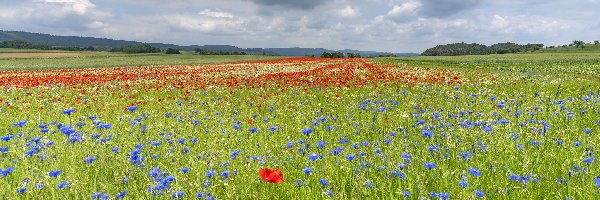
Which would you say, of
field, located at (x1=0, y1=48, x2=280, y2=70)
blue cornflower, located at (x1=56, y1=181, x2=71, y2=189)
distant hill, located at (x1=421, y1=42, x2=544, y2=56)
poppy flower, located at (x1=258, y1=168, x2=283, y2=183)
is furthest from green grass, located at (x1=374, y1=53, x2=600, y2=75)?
distant hill, located at (x1=421, y1=42, x2=544, y2=56)

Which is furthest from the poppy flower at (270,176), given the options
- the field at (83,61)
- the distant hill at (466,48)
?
the distant hill at (466,48)

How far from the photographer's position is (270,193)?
14.1ft

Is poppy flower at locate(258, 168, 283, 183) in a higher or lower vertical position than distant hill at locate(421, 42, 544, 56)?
lower

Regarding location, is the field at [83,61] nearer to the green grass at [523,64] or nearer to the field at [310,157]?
the green grass at [523,64]

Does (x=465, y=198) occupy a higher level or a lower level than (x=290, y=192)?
higher

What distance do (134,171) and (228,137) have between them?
2.30 metres

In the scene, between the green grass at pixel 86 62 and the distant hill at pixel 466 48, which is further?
the distant hill at pixel 466 48

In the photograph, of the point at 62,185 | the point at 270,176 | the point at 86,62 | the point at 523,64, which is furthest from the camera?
the point at 86,62

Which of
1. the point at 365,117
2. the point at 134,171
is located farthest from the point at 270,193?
the point at 365,117

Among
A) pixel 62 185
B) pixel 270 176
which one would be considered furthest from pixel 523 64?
pixel 62 185

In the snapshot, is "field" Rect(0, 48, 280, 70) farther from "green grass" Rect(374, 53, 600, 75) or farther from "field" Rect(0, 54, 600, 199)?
"field" Rect(0, 54, 600, 199)

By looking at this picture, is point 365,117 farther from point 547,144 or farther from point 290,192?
point 290,192

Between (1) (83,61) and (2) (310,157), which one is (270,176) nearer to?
(2) (310,157)

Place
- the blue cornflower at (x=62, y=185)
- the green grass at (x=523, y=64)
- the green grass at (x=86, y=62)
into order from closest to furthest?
the blue cornflower at (x=62, y=185)
the green grass at (x=523, y=64)
the green grass at (x=86, y=62)
